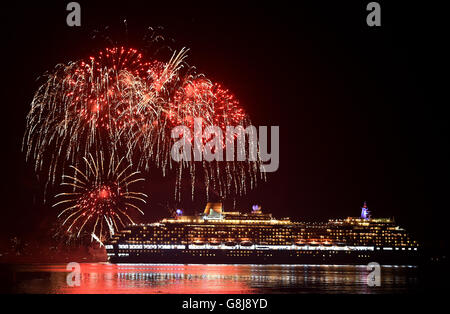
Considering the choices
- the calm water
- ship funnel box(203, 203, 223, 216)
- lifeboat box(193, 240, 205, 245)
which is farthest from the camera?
ship funnel box(203, 203, 223, 216)

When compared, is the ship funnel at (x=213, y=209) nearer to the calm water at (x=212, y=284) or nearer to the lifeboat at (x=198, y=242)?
the lifeboat at (x=198, y=242)

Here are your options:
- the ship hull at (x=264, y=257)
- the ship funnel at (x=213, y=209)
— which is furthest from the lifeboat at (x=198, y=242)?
the ship funnel at (x=213, y=209)

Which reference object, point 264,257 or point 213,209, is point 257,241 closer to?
point 264,257

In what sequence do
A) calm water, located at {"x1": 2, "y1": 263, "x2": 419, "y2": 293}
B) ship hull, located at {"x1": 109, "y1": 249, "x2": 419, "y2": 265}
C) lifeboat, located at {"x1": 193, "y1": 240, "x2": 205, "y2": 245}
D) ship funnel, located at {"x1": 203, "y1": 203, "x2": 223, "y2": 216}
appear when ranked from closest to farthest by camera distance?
1. calm water, located at {"x1": 2, "y1": 263, "x2": 419, "y2": 293}
2. ship hull, located at {"x1": 109, "y1": 249, "x2": 419, "y2": 265}
3. lifeboat, located at {"x1": 193, "y1": 240, "x2": 205, "y2": 245}
4. ship funnel, located at {"x1": 203, "y1": 203, "x2": 223, "y2": 216}

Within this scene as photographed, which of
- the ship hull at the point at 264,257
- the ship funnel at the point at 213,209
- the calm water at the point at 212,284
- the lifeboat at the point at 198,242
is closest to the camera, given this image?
the calm water at the point at 212,284

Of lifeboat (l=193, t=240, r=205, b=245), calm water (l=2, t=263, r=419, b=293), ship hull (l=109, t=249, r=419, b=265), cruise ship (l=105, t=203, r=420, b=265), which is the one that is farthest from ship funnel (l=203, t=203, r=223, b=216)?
calm water (l=2, t=263, r=419, b=293)

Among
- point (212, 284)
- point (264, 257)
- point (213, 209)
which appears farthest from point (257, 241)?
point (212, 284)

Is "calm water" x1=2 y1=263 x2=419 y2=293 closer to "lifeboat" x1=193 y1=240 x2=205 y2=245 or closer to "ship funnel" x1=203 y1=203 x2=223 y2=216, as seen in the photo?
"lifeboat" x1=193 y1=240 x2=205 y2=245
